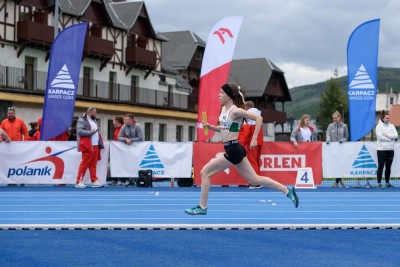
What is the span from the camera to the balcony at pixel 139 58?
5731 centimetres

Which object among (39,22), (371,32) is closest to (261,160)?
(371,32)

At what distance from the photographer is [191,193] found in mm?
17688

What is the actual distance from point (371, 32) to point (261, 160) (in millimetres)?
5311

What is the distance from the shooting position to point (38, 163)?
20328mm

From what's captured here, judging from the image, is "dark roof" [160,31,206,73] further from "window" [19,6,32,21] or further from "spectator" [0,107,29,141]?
"spectator" [0,107,29,141]

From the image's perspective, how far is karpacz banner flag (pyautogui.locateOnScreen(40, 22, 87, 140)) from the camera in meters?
21.7

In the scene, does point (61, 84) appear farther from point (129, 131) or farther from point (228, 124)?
point (228, 124)

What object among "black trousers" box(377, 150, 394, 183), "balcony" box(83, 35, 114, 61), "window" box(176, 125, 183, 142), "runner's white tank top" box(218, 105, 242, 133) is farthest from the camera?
"window" box(176, 125, 183, 142)

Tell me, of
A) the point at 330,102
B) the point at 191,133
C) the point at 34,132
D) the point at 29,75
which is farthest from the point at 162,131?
the point at 330,102

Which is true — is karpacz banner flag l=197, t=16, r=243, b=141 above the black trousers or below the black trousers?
above

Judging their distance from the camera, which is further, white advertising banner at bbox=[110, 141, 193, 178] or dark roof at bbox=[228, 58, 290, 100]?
dark roof at bbox=[228, 58, 290, 100]

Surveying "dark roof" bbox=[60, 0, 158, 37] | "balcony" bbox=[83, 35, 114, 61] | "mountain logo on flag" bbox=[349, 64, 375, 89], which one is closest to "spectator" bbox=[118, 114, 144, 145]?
"mountain logo on flag" bbox=[349, 64, 375, 89]

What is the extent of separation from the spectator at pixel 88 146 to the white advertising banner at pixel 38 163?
1.74ft

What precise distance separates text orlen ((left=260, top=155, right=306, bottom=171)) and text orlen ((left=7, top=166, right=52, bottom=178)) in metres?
5.96
